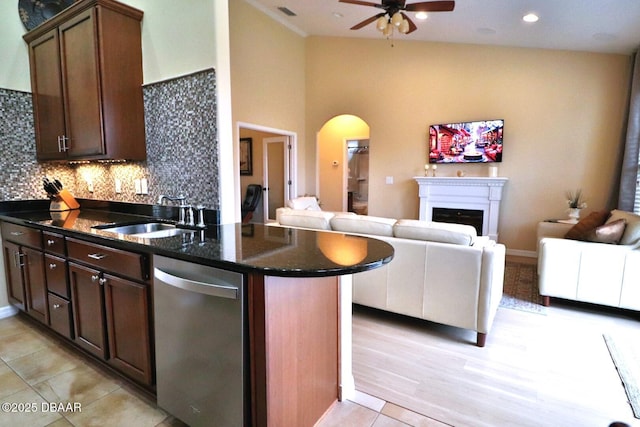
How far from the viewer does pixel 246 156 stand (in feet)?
26.4

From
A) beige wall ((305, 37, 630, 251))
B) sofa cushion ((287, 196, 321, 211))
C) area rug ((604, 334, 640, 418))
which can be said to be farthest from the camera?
sofa cushion ((287, 196, 321, 211))

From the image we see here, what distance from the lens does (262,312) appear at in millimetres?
1245

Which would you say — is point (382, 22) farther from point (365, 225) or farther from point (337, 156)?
point (337, 156)

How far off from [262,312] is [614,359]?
252 centimetres

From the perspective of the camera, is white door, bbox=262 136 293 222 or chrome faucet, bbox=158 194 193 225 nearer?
chrome faucet, bbox=158 194 193 225

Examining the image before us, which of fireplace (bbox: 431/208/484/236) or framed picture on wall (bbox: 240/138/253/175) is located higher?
framed picture on wall (bbox: 240/138/253/175)

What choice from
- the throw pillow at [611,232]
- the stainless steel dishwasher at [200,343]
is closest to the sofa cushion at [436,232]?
the throw pillow at [611,232]

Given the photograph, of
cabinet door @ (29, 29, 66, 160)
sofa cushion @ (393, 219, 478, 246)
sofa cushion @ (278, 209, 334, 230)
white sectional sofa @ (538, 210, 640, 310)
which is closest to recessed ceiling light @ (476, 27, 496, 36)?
white sectional sofa @ (538, 210, 640, 310)

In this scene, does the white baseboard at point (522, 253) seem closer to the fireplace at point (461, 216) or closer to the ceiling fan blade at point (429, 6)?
the fireplace at point (461, 216)

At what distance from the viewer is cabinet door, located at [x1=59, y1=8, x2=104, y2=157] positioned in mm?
2316

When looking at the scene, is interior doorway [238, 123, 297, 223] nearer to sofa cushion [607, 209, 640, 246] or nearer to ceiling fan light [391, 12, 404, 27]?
ceiling fan light [391, 12, 404, 27]

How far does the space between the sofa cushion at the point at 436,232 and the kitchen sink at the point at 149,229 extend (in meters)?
1.60

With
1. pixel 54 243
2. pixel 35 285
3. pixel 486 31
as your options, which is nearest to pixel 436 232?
pixel 54 243

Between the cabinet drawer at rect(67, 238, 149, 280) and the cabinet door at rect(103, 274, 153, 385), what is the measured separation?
0.06 m
